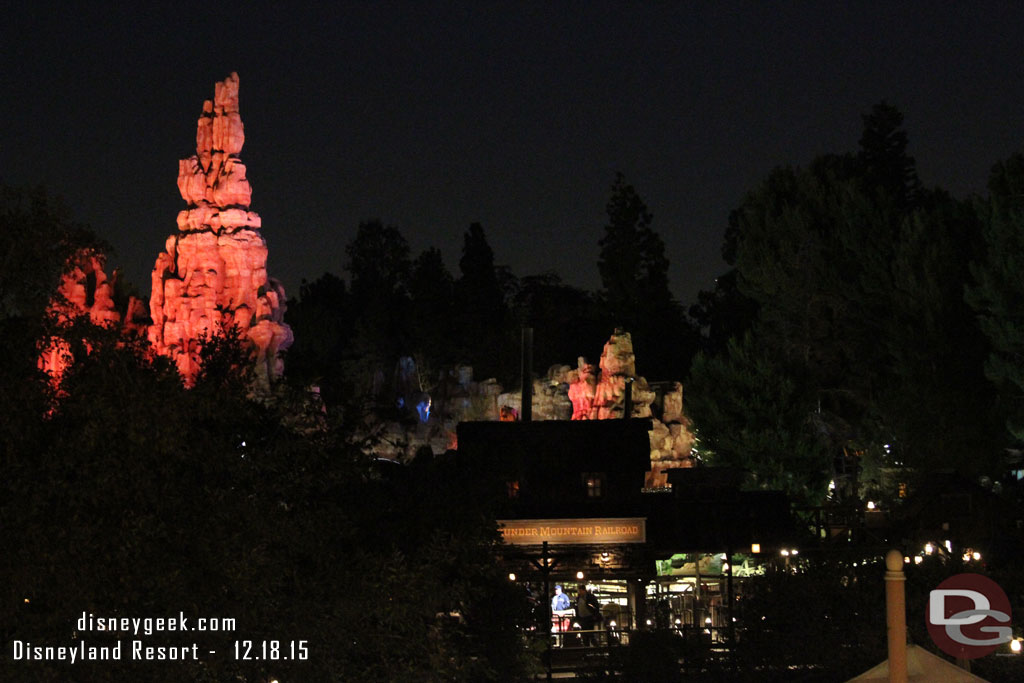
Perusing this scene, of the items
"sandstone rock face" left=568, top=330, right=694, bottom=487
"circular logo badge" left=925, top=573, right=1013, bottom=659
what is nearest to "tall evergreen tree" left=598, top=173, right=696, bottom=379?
"sandstone rock face" left=568, top=330, right=694, bottom=487

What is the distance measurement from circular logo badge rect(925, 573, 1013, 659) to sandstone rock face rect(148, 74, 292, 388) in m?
23.6

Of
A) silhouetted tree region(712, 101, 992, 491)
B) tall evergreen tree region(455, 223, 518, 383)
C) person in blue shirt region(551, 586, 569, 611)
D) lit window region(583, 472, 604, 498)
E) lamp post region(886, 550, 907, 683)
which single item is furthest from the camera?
tall evergreen tree region(455, 223, 518, 383)

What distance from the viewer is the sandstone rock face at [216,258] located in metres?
34.2

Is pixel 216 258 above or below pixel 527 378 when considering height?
above

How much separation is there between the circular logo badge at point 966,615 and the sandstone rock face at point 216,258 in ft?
77.6

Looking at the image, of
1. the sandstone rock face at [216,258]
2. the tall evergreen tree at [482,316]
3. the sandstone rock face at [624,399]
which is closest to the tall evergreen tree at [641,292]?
the tall evergreen tree at [482,316]

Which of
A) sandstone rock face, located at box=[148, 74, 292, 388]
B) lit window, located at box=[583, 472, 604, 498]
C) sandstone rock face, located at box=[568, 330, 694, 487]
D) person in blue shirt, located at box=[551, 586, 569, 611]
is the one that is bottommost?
person in blue shirt, located at box=[551, 586, 569, 611]

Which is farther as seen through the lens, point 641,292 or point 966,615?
point 641,292

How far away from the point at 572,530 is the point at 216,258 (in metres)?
13.8

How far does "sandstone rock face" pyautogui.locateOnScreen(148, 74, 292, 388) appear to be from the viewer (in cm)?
3425

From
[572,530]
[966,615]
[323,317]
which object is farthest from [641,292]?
[966,615]

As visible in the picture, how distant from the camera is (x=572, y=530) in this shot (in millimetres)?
26172

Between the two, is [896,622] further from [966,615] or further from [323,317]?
[323,317]

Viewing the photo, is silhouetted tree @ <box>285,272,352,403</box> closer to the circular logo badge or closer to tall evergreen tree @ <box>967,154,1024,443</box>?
tall evergreen tree @ <box>967,154,1024,443</box>
